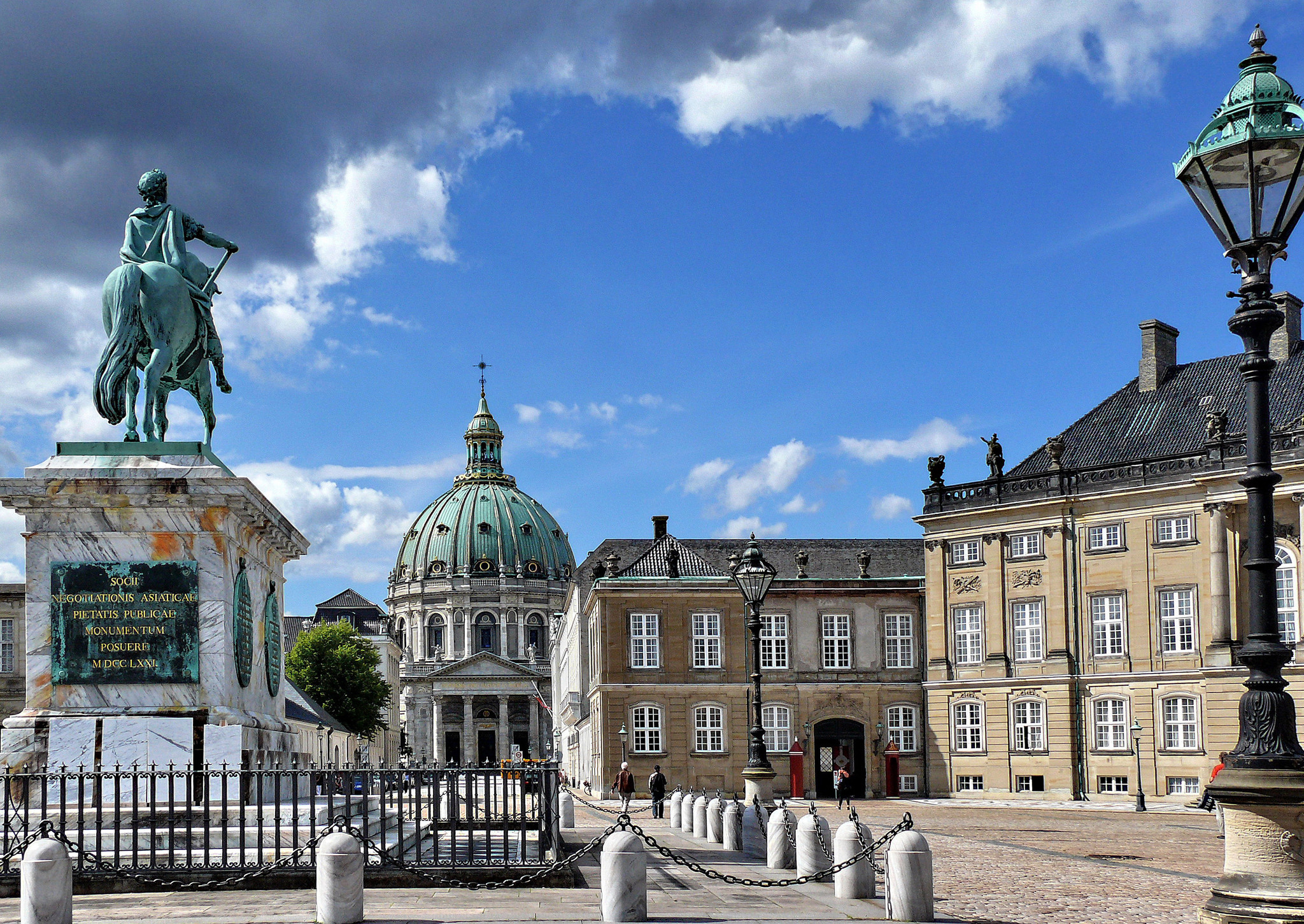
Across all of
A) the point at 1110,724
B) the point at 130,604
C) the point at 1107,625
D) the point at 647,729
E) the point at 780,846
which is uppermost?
the point at 130,604

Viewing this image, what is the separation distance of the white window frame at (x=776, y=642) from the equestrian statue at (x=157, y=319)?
43.1m

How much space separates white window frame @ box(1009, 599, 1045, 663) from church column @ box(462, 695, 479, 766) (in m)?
118

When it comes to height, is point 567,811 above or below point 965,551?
below

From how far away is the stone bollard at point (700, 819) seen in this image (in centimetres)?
2950

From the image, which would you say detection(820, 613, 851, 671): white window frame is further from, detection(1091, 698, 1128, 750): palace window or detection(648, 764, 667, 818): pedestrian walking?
detection(648, 764, 667, 818): pedestrian walking

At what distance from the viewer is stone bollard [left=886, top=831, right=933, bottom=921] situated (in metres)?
14.4

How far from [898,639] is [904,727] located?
3707 mm

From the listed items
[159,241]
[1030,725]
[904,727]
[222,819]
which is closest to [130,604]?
[222,819]

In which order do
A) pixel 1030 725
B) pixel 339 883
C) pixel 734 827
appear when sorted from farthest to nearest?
pixel 1030 725 < pixel 734 827 < pixel 339 883

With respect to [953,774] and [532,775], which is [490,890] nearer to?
[532,775]

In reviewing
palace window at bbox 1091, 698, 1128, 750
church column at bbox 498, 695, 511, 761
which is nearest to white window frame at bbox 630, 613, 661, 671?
palace window at bbox 1091, 698, 1128, 750

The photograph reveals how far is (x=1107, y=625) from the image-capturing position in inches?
2100

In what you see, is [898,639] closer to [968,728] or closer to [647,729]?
[968,728]

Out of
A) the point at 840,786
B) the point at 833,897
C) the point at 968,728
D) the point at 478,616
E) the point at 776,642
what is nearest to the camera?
the point at 833,897
